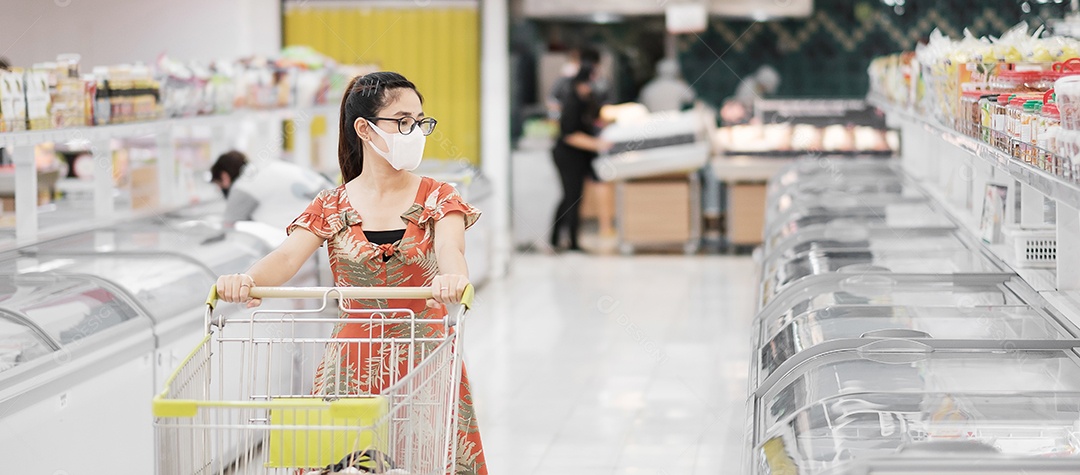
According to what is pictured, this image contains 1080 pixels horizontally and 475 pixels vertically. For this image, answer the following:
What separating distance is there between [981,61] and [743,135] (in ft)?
20.9

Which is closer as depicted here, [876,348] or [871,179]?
[876,348]

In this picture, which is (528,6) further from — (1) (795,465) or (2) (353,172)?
(1) (795,465)

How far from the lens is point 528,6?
1087 cm

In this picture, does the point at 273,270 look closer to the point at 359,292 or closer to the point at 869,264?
the point at 359,292

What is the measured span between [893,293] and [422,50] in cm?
816

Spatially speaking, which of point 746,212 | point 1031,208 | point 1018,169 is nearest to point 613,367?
point 1031,208

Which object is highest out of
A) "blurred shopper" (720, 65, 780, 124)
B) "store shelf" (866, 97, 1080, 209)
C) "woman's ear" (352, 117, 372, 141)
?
"blurred shopper" (720, 65, 780, 124)

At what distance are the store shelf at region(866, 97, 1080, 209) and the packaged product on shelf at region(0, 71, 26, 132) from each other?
9.72ft

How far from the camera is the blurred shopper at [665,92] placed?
12.4 m

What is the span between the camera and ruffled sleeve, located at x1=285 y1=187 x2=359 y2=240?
9.42 feet

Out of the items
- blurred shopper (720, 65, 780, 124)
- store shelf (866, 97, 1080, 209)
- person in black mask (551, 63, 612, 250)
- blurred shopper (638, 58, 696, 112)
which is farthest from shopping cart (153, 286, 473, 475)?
blurred shopper (720, 65, 780, 124)

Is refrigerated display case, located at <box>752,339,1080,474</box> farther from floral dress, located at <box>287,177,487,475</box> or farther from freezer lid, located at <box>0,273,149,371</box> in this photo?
freezer lid, located at <box>0,273,149,371</box>

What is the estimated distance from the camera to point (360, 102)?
2.84m

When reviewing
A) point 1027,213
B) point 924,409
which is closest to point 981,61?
point 1027,213
